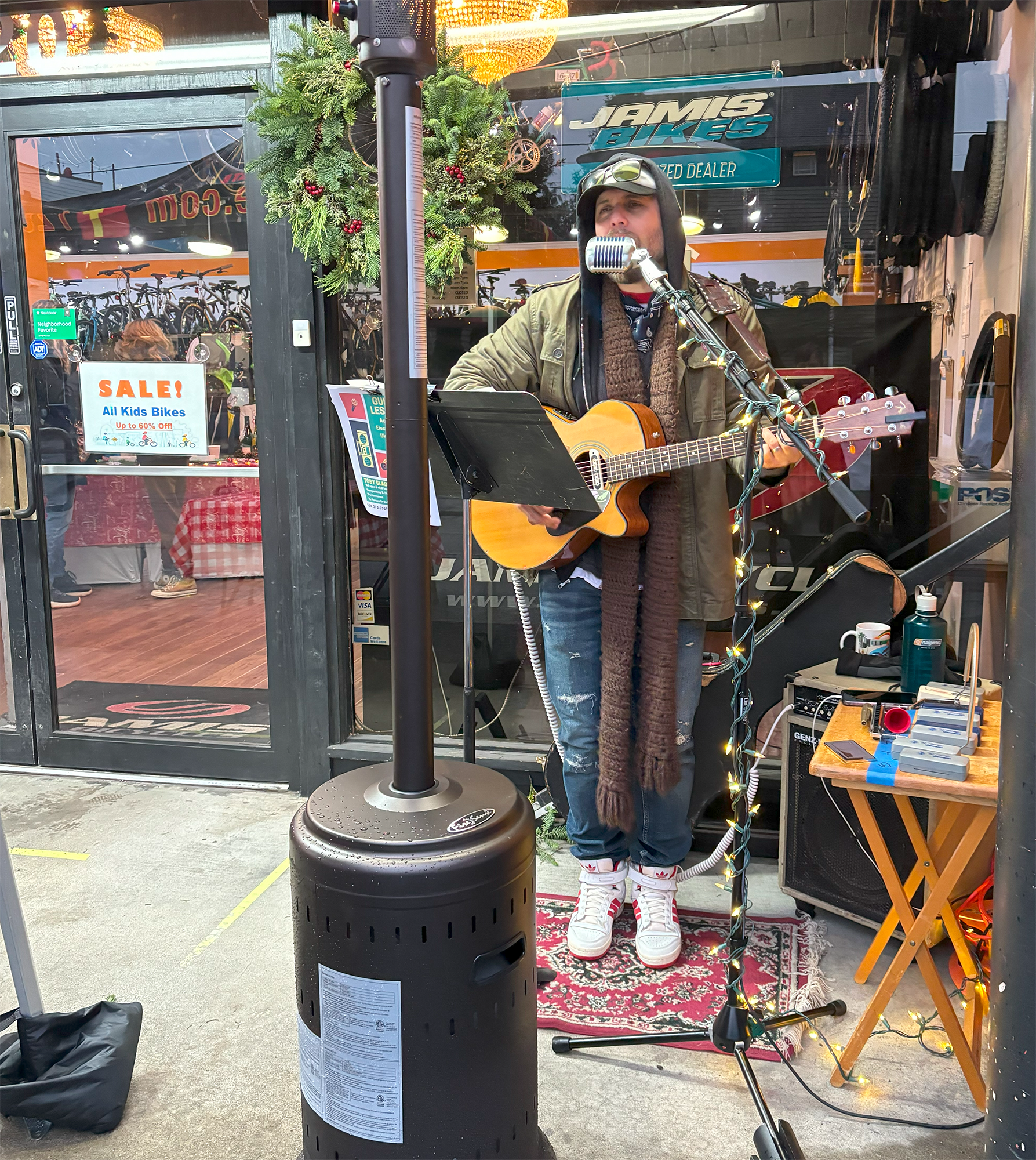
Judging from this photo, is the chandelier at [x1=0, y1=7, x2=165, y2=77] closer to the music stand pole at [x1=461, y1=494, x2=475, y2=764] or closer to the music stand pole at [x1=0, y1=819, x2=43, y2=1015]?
the music stand pole at [x1=461, y1=494, x2=475, y2=764]

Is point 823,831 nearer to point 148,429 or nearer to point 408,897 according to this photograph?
point 408,897

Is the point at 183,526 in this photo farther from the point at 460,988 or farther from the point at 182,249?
the point at 460,988

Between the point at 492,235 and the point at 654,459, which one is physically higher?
the point at 492,235

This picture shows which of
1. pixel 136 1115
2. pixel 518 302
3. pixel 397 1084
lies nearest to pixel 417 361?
pixel 397 1084

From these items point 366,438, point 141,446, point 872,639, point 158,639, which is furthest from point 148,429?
point 872,639

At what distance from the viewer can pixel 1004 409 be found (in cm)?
293

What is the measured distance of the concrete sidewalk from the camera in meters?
1.95

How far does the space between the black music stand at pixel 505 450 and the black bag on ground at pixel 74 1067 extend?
92cm

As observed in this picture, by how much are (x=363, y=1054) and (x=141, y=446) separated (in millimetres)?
2882

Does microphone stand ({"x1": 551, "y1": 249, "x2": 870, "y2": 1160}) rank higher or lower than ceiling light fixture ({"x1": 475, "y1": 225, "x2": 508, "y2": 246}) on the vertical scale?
lower

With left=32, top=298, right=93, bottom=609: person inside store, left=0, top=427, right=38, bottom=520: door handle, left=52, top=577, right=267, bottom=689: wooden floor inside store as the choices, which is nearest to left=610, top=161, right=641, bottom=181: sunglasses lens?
left=52, top=577, right=267, bottom=689: wooden floor inside store

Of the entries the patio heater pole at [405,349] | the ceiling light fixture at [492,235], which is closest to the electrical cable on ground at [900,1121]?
the patio heater pole at [405,349]

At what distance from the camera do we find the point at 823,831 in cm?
263

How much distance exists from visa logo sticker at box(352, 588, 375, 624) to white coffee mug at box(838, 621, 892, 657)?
1718 mm
